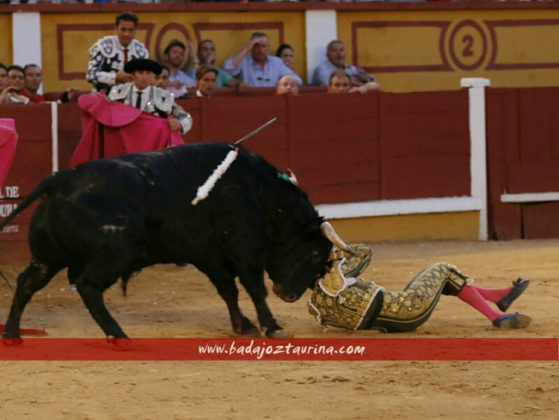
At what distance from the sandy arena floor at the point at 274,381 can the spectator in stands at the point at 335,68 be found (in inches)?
161

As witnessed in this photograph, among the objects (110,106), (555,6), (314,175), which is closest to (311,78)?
(314,175)

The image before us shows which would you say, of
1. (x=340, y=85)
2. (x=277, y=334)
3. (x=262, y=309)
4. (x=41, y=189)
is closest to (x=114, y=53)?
(x=340, y=85)

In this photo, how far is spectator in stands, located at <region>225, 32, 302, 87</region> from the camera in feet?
32.3

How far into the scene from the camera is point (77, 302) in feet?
22.0

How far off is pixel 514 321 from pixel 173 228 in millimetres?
1502

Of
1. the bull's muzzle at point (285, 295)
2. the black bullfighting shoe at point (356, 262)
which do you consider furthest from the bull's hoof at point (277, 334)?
the black bullfighting shoe at point (356, 262)

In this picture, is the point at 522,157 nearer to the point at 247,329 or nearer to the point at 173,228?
the point at 247,329

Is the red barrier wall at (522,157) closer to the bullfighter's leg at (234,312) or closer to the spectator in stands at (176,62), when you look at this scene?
the spectator in stands at (176,62)

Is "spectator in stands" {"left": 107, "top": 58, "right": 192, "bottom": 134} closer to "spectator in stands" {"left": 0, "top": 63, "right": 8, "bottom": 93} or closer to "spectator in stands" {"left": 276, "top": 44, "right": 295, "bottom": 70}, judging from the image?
"spectator in stands" {"left": 0, "top": 63, "right": 8, "bottom": 93}

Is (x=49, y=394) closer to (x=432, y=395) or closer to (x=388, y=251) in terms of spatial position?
(x=432, y=395)

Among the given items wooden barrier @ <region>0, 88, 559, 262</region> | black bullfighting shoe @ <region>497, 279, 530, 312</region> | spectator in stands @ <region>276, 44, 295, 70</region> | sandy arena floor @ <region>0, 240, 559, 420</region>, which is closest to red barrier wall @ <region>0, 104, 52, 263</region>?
wooden barrier @ <region>0, 88, 559, 262</region>

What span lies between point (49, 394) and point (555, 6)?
820cm

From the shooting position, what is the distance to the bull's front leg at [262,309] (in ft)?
17.6

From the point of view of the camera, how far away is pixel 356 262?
18.2ft
